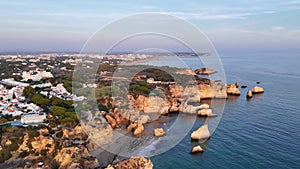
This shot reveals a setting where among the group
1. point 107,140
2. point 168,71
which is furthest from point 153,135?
point 168,71

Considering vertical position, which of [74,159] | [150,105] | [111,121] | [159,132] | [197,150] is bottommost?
[197,150]

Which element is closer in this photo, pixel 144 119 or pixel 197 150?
pixel 197 150

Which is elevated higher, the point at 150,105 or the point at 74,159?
the point at 150,105

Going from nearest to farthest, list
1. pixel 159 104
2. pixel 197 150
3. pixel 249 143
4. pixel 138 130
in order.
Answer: pixel 197 150, pixel 249 143, pixel 138 130, pixel 159 104

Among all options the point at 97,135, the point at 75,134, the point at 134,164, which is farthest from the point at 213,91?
the point at 134,164

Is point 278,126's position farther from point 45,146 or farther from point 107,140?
point 45,146

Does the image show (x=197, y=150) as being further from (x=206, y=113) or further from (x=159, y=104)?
(x=159, y=104)

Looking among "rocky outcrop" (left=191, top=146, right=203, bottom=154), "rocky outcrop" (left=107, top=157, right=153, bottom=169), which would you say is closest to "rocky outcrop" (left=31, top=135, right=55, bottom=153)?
"rocky outcrop" (left=107, top=157, right=153, bottom=169)

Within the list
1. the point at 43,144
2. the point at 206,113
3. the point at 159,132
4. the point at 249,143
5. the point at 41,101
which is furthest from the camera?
the point at 206,113

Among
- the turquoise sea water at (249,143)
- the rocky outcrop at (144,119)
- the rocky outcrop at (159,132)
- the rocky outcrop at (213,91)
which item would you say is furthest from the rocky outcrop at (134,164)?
the rocky outcrop at (213,91)

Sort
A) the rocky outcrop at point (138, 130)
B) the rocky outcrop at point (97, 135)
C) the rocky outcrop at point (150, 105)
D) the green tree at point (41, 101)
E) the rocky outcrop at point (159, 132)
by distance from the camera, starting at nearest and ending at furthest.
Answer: the rocky outcrop at point (97, 135) → the rocky outcrop at point (159, 132) → the rocky outcrop at point (138, 130) → the green tree at point (41, 101) → the rocky outcrop at point (150, 105)

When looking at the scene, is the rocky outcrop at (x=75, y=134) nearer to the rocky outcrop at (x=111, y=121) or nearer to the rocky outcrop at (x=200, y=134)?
the rocky outcrop at (x=111, y=121)
